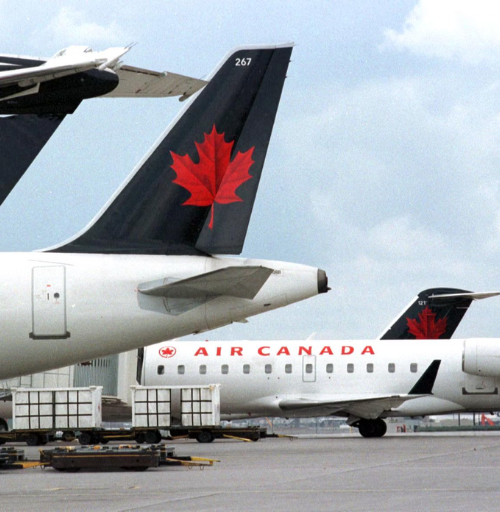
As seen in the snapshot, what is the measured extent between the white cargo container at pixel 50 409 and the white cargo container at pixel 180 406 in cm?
245

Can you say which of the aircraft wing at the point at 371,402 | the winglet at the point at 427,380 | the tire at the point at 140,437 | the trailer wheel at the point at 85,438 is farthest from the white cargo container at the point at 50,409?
the winglet at the point at 427,380

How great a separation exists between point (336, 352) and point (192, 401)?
9.14m

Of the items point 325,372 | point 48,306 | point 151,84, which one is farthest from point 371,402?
point 151,84

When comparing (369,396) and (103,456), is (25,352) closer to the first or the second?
(103,456)

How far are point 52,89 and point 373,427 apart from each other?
24900mm

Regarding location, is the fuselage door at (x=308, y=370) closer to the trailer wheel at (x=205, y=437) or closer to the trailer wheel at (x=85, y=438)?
the trailer wheel at (x=205, y=437)

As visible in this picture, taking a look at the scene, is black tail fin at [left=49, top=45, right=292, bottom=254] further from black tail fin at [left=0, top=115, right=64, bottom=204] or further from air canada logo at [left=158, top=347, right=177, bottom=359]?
air canada logo at [left=158, top=347, right=177, bottom=359]

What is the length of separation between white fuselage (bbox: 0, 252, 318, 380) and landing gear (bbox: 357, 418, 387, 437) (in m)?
21.2

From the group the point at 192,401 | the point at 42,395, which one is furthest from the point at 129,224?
the point at 192,401

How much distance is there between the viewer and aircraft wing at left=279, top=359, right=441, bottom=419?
3356 centimetres

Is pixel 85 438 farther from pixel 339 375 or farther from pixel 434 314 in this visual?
pixel 434 314

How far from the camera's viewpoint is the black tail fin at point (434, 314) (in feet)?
136

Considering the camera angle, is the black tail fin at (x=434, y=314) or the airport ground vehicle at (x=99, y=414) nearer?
the airport ground vehicle at (x=99, y=414)

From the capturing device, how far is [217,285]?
1412cm
